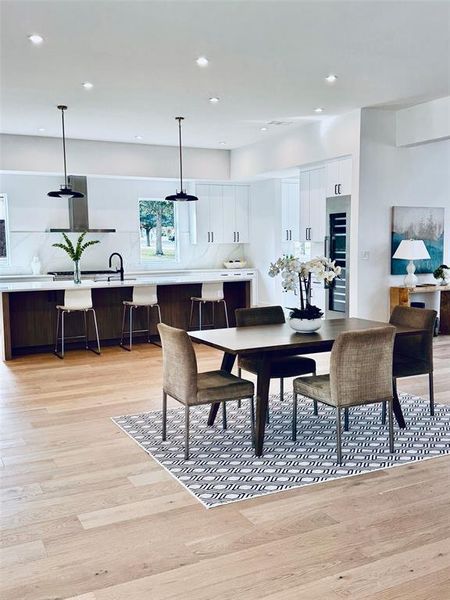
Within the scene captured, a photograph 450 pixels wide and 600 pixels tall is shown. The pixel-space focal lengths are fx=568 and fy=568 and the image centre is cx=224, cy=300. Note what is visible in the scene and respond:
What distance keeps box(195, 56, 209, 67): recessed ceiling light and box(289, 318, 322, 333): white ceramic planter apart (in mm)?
2485

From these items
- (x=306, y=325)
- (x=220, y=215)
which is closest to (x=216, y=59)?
(x=306, y=325)

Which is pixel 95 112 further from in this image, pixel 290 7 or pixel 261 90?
pixel 290 7

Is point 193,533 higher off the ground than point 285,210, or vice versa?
point 285,210

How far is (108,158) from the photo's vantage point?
29.7ft

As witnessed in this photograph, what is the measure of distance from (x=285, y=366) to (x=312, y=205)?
14.4 ft

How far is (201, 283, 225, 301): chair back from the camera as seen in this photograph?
312 inches

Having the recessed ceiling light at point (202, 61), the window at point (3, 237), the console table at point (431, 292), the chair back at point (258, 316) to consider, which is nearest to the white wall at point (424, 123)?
the console table at point (431, 292)

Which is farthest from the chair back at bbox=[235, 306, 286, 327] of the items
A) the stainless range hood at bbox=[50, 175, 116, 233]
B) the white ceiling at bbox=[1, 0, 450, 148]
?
the stainless range hood at bbox=[50, 175, 116, 233]

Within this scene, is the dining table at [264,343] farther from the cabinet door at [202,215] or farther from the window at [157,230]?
the window at [157,230]

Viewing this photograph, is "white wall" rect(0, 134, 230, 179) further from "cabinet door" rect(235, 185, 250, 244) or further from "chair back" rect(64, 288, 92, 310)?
"chair back" rect(64, 288, 92, 310)

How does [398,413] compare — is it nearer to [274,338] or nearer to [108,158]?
[274,338]

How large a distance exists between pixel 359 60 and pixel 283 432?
332 centimetres

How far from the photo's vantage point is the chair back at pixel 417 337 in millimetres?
4270

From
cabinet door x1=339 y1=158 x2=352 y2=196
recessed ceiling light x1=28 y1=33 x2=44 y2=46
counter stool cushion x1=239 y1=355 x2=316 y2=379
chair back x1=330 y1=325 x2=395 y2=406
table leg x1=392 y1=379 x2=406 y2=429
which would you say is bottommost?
table leg x1=392 y1=379 x2=406 y2=429
